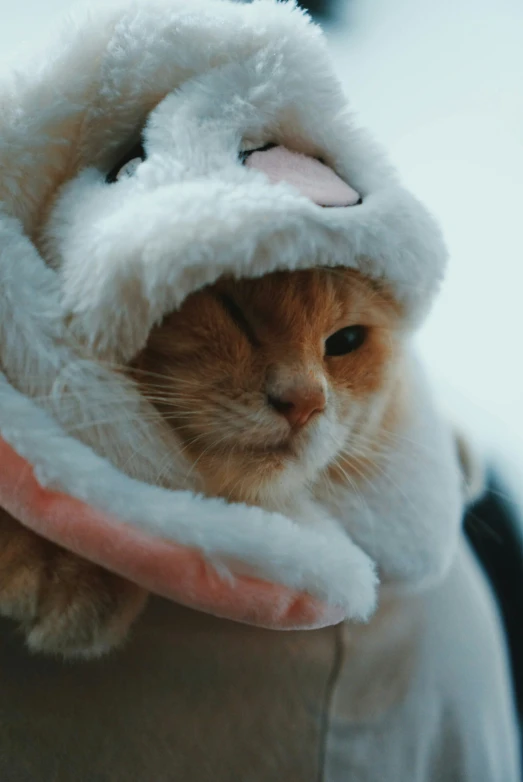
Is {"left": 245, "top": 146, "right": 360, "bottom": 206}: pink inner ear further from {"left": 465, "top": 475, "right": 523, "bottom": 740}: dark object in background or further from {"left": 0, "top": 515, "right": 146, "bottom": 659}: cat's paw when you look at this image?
{"left": 465, "top": 475, "right": 523, "bottom": 740}: dark object in background

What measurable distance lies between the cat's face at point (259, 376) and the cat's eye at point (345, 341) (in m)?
0.01

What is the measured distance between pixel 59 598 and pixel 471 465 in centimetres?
71

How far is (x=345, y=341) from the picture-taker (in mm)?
670

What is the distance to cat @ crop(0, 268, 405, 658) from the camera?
22.6 inches

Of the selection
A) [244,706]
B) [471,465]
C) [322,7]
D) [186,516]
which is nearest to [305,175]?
[186,516]

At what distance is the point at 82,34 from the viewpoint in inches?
21.3

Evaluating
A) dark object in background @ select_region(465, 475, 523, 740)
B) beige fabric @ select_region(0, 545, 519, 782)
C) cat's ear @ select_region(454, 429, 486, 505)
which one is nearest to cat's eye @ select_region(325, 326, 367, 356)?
beige fabric @ select_region(0, 545, 519, 782)

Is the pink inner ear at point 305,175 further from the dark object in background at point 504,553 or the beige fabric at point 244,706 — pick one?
the dark object in background at point 504,553

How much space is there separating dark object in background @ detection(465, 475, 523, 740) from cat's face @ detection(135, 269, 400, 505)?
20.6 inches

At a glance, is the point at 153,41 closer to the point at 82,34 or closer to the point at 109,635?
the point at 82,34

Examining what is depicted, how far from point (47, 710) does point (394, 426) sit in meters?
0.42

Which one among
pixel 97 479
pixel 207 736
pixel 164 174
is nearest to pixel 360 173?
pixel 164 174

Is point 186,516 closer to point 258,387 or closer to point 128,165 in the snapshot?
point 258,387

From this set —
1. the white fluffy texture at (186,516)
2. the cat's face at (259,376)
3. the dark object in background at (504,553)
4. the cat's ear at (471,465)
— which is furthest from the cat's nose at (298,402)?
the dark object in background at (504,553)
